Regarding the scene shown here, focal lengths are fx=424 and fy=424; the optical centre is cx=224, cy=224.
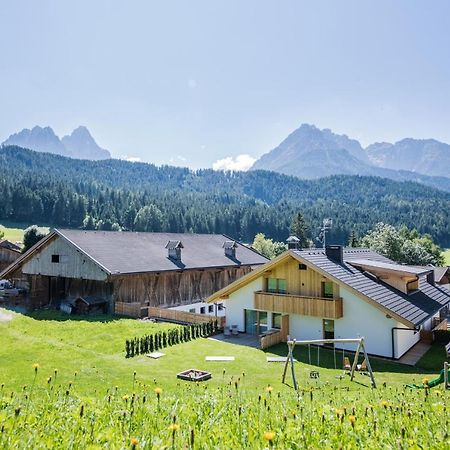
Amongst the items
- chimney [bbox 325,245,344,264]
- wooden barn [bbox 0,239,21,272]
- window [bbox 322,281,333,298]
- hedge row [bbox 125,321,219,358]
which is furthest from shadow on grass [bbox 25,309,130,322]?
wooden barn [bbox 0,239,21,272]

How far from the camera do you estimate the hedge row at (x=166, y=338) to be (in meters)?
23.4

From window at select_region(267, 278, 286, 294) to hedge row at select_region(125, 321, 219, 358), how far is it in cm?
470

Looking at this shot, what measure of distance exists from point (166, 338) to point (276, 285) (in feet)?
26.7

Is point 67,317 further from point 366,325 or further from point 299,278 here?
point 366,325

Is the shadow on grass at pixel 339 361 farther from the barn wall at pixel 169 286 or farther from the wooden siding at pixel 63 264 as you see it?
the wooden siding at pixel 63 264

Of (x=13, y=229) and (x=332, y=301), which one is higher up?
(x=13, y=229)

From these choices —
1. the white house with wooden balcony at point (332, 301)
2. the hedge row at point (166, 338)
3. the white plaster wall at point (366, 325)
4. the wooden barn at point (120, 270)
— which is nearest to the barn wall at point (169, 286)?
the wooden barn at point (120, 270)

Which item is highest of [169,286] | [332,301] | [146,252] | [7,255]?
[146,252]

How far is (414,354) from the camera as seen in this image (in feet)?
81.9

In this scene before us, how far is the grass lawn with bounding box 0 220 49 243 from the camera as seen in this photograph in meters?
101

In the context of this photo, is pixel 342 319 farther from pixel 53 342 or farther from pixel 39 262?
pixel 39 262

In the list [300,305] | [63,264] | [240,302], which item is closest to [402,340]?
[300,305]

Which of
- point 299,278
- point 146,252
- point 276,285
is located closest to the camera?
point 299,278

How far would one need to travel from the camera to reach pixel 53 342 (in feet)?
84.6
